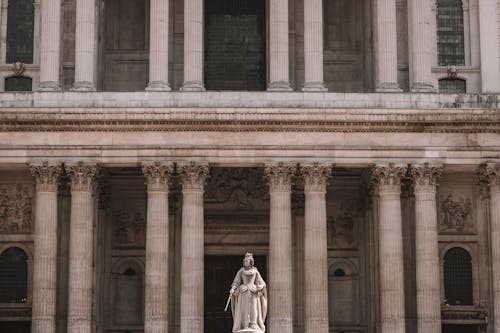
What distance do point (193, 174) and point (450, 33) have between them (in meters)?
12.2

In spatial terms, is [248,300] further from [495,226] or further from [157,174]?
[495,226]

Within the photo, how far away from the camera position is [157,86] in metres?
48.3

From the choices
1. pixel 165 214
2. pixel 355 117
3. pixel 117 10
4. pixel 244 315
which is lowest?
pixel 244 315

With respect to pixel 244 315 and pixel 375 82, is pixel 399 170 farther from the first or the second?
pixel 244 315

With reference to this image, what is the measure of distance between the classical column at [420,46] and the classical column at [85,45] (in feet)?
40.8

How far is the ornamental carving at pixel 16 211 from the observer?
49.7 metres

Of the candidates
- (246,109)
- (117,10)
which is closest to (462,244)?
(246,109)

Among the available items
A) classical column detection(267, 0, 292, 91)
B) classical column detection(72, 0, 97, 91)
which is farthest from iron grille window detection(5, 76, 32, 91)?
classical column detection(267, 0, 292, 91)

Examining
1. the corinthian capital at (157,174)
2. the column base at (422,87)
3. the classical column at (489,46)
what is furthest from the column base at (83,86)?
the classical column at (489,46)

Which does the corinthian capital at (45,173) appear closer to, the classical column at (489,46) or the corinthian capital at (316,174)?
the corinthian capital at (316,174)

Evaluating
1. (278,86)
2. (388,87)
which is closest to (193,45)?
(278,86)

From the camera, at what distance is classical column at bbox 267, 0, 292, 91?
48.6 metres

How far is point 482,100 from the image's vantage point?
159 feet

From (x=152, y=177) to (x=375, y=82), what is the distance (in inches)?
378
